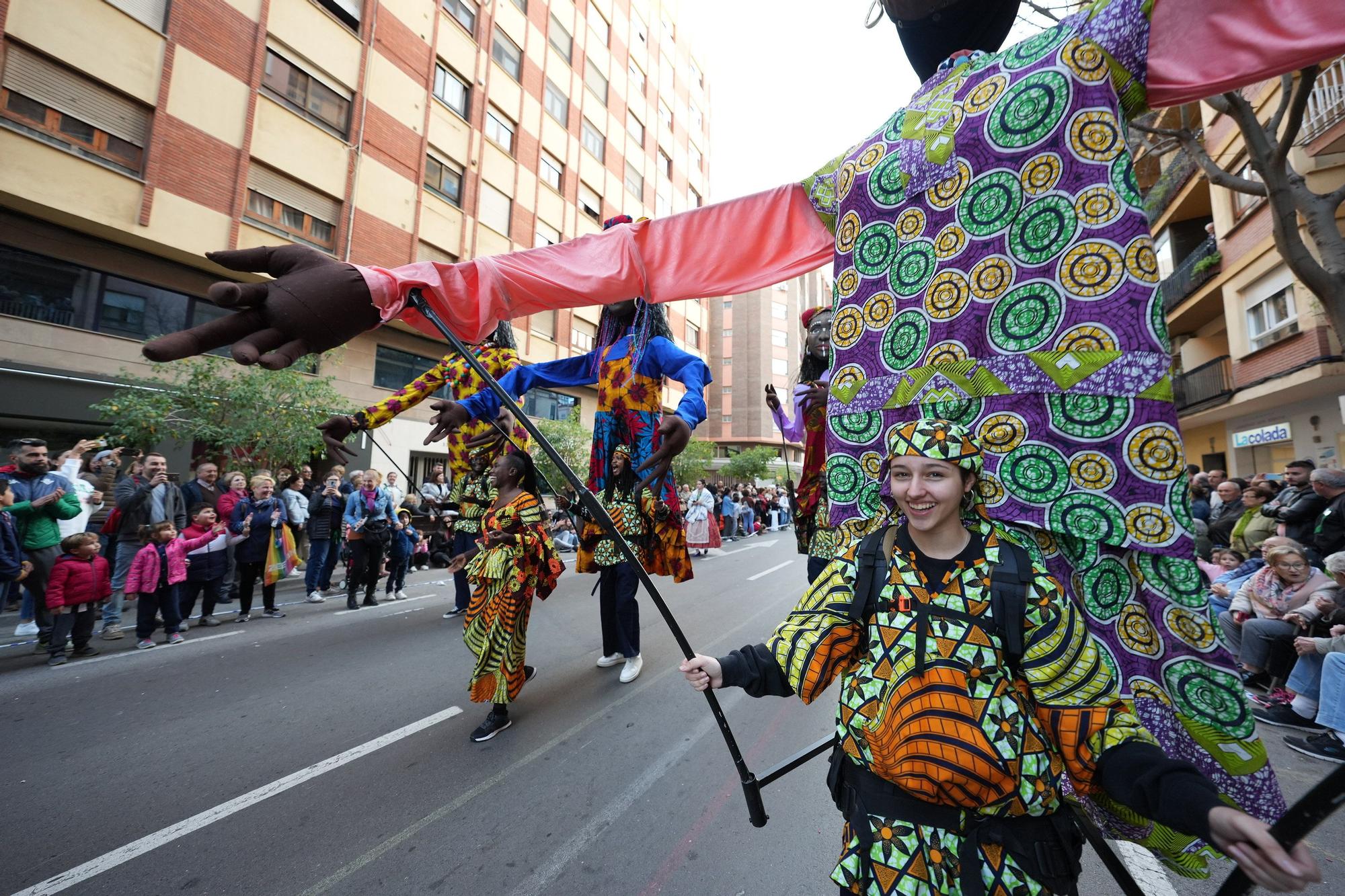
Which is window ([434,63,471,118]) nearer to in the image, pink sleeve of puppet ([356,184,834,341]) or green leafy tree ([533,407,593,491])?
green leafy tree ([533,407,593,491])

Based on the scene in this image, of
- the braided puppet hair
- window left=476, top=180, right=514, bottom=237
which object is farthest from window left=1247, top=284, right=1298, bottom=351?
window left=476, top=180, right=514, bottom=237

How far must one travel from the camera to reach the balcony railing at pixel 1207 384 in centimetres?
1373

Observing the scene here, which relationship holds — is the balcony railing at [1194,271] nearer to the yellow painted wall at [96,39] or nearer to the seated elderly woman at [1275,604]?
the seated elderly woman at [1275,604]

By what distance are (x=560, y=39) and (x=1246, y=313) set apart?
2310 cm

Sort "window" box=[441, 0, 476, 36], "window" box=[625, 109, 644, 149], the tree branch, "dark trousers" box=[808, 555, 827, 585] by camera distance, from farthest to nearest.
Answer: "window" box=[625, 109, 644, 149] < "window" box=[441, 0, 476, 36] < the tree branch < "dark trousers" box=[808, 555, 827, 585]

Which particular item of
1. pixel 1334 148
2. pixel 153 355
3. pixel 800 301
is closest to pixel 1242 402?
pixel 1334 148

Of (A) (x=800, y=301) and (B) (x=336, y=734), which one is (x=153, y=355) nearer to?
(B) (x=336, y=734)

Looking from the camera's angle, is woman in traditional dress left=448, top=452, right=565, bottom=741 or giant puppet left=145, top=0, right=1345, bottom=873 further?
woman in traditional dress left=448, top=452, right=565, bottom=741

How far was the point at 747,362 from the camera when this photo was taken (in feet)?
155

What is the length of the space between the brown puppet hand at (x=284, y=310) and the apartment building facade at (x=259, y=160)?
1166 cm

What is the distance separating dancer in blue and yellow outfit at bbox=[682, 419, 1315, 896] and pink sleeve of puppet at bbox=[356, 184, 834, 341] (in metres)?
0.90

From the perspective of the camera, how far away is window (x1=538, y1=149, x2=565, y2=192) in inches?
836

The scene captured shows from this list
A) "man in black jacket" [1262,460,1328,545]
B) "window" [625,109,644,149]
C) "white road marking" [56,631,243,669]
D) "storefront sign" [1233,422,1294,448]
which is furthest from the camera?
"window" [625,109,644,149]

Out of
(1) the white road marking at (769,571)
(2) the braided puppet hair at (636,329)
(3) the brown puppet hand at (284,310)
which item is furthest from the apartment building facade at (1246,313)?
(3) the brown puppet hand at (284,310)
